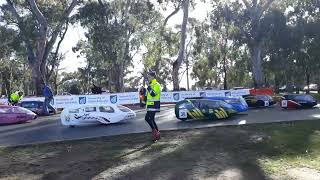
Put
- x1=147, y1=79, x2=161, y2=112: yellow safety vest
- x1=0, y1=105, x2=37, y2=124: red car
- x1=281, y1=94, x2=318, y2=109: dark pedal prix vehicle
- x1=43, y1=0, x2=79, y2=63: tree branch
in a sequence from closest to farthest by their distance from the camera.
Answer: x1=147, y1=79, x2=161, y2=112: yellow safety vest < x1=0, y1=105, x2=37, y2=124: red car < x1=281, y1=94, x2=318, y2=109: dark pedal prix vehicle < x1=43, y1=0, x2=79, y2=63: tree branch

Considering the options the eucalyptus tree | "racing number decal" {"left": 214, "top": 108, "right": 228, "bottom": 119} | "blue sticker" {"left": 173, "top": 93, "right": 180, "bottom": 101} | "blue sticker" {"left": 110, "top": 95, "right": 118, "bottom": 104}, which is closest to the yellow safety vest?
"racing number decal" {"left": 214, "top": 108, "right": 228, "bottom": 119}

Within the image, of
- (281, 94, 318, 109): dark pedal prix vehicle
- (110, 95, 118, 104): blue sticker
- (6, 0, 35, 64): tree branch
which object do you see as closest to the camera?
(281, 94, 318, 109): dark pedal prix vehicle

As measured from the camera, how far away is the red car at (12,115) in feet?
73.9

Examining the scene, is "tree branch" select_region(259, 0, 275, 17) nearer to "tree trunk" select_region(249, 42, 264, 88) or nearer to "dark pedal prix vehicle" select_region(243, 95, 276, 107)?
"tree trunk" select_region(249, 42, 264, 88)

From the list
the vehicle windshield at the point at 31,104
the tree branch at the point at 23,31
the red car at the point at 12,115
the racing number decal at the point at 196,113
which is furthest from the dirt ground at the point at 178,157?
the tree branch at the point at 23,31

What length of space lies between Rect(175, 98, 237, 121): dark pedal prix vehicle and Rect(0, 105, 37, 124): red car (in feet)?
25.3

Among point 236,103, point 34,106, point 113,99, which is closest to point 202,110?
point 236,103

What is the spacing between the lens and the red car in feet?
73.9

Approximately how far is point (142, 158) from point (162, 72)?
8572 centimetres

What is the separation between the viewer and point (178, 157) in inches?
443

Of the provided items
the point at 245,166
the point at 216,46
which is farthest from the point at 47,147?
the point at 216,46

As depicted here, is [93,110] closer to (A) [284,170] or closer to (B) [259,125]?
(B) [259,125]

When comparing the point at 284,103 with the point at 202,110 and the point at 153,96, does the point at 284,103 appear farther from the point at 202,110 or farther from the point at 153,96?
the point at 153,96

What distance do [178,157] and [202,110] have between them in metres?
9.62
